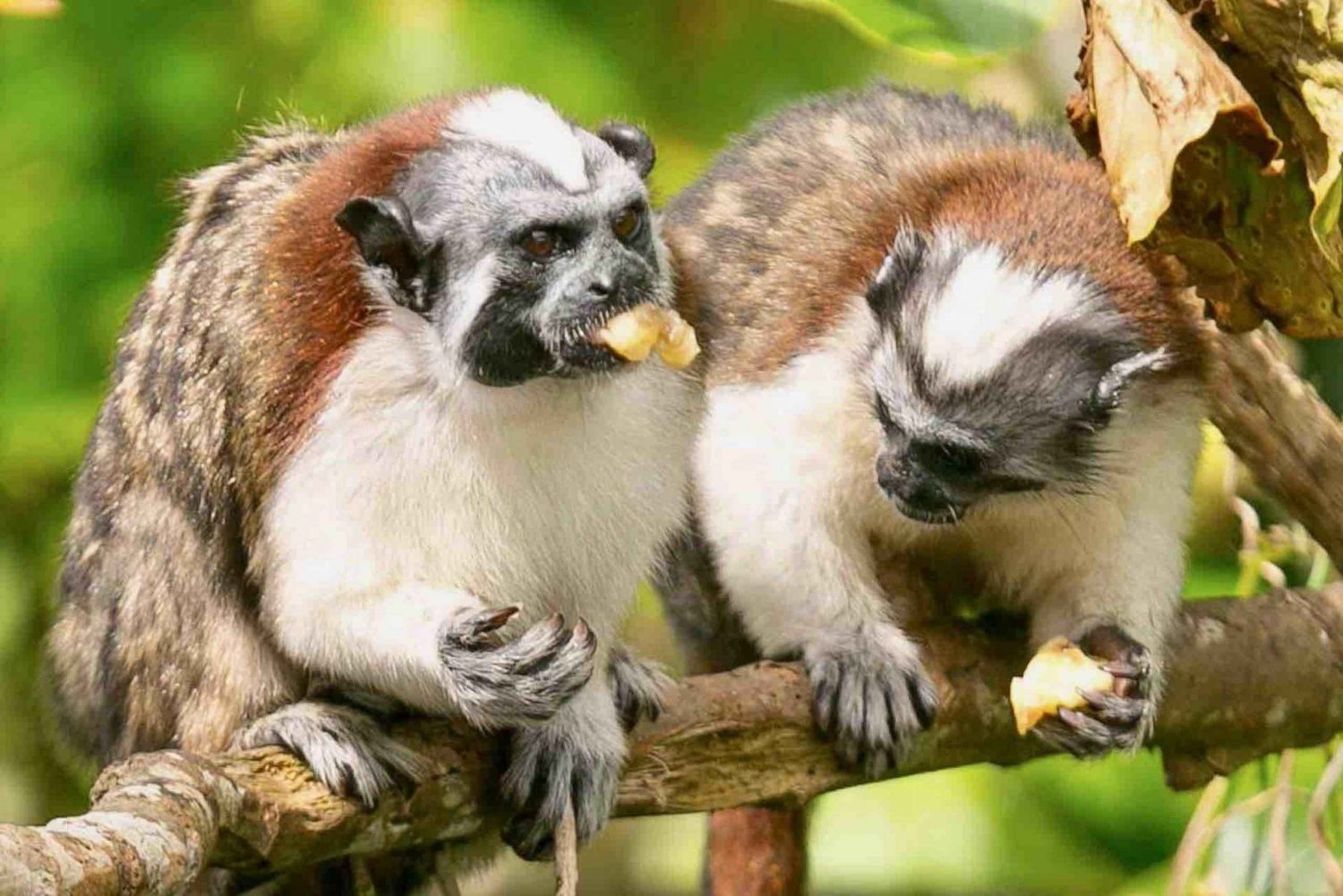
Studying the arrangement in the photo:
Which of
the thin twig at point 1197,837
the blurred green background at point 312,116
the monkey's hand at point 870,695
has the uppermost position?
the monkey's hand at point 870,695

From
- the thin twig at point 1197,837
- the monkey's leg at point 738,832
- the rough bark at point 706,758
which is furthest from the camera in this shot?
the thin twig at point 1197,837

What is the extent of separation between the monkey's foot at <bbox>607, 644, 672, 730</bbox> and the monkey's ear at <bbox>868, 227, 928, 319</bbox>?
85 centimetres

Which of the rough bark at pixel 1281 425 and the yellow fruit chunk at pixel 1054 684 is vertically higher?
the rough bark at pixel 1281 425

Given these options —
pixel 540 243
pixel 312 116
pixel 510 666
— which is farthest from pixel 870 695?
pixel 312 116

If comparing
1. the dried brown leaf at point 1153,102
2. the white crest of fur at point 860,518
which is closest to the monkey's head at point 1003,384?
the white crest of fur at point 860,518

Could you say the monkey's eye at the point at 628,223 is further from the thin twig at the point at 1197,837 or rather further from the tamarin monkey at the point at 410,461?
the thin twig at the point at 1197,837

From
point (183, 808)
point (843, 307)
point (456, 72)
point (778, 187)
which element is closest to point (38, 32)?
point (456, 72)

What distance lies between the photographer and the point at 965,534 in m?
3.82

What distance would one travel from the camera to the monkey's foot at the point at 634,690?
3.29 meters

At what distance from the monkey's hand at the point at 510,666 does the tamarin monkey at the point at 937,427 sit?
0.72 m

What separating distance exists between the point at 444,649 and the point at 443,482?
0.26 meters

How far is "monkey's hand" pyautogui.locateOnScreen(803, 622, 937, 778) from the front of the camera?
3.48m

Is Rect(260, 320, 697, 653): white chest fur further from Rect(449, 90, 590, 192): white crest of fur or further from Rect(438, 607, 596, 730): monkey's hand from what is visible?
Rect(449, 90, 590, 192): white crest of fur

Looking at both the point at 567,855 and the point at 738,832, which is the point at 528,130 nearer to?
the point at 567,855
